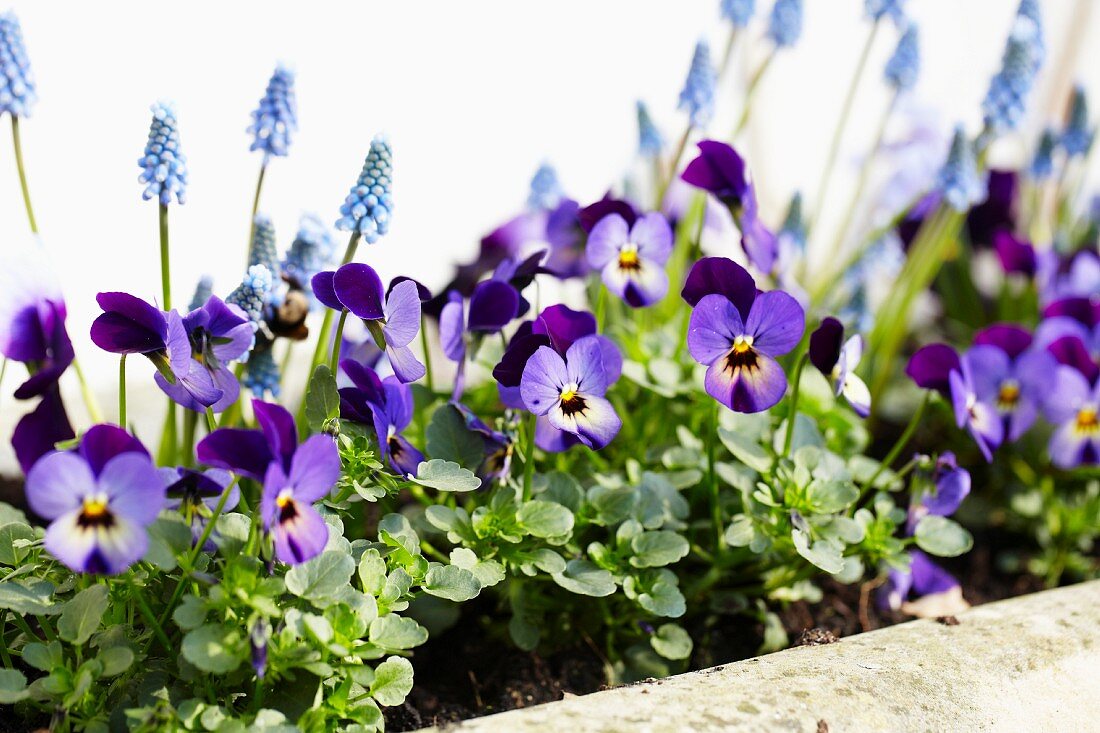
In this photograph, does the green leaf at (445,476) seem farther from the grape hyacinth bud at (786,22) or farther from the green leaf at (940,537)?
the grape hyacinth bud at (786,22)

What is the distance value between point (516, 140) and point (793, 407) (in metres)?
1.47

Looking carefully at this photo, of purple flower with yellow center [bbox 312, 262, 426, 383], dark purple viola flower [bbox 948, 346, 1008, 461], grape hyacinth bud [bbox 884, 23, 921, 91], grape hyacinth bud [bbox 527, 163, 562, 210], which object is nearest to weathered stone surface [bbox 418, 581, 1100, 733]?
dark purple viola flower [bbox 948, 346, 1008, 461]

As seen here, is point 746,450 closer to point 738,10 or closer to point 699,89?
point 699,89

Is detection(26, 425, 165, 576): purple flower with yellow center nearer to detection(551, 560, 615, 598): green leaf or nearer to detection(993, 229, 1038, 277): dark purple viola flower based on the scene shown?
detection(551, 560, 615, 598): green leaf

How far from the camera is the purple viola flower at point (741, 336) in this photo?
3.40ft

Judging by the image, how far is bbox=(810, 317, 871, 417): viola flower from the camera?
1.12 metres

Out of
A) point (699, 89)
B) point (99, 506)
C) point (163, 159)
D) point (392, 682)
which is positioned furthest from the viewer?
point (699, 89)

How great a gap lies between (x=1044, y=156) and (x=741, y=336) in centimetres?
127

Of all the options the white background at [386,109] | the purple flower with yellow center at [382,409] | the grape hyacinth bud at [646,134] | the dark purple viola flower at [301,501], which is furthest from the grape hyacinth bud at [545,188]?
the dark purple viola flower at [301,501]

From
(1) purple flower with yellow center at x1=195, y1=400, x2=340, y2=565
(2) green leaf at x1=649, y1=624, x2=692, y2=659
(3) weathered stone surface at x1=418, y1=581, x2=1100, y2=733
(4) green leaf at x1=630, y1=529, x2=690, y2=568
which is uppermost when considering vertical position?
(1) purple flower with yellow center at x1=195, y1=400, x2=340, y2=565

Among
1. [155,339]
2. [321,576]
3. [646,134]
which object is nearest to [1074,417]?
[646,134]

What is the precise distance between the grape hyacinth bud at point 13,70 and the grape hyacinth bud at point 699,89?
817 mm

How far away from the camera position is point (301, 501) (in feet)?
2.80

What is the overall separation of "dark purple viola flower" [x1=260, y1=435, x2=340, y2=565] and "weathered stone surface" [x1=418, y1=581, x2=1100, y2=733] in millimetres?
200
